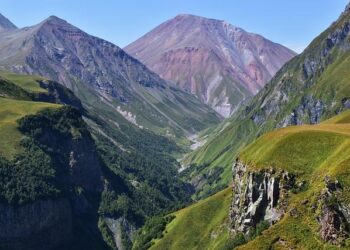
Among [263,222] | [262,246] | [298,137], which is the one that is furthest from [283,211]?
[298,137]

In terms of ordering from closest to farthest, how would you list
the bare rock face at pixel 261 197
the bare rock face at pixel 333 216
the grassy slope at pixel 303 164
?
1. the bare rock face at pixel 333 216
2. the grassy slope at pixel 303 164
3. the bare rock face at pixel 261 197

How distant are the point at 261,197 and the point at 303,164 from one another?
16143 millimetres

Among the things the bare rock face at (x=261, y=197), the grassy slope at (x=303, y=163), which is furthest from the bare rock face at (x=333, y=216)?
the bare rock face at (x=261, y=197)

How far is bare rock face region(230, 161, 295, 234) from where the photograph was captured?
513 feet

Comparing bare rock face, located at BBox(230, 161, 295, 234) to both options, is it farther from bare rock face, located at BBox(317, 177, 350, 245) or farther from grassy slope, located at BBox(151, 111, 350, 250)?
bare rock face, located at BBox(317, 177, 350, 245)

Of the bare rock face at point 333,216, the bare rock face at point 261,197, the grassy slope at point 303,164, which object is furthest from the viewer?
the bare rock face at point 261,197

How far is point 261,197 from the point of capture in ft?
541

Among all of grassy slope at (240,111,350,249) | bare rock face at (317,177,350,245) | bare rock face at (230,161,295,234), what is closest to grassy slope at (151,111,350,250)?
grassy slope at (240,111,350,249)

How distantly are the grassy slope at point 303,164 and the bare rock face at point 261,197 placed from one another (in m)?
3.08

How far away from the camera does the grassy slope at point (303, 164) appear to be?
135375 millimetres

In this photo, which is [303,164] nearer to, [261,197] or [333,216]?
[261,197]

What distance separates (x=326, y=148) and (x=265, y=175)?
2110 centimetres

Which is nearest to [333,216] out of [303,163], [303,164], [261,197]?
[303,164]

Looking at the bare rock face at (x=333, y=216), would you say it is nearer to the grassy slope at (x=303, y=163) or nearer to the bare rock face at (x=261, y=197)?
the grassy slope at (x=303, y=163)
